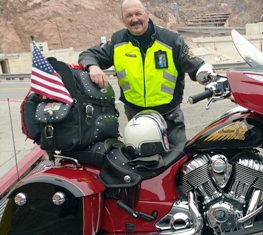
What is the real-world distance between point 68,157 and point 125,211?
58cm

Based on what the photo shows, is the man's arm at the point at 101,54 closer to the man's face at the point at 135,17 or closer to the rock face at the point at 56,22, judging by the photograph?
the man's face at the point at 135,17

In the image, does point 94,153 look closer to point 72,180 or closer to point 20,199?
point 72,180

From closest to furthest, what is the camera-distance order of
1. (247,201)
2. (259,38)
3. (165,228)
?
(247,201), (165,228), (259,38)

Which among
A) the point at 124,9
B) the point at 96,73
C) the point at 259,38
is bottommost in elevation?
the point at 259,38

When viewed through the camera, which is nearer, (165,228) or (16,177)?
(165,228)

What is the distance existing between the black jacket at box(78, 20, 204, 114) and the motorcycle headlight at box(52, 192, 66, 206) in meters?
1.02

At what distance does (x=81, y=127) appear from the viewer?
2873 millimetres

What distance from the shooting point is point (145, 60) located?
3.32m

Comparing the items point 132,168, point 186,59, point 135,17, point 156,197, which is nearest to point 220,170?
point 156,197

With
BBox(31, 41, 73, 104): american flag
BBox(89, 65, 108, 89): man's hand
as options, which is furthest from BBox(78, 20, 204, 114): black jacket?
BBox(31, 41, 73, 104): american flag

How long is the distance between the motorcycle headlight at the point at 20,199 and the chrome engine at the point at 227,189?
117 cm

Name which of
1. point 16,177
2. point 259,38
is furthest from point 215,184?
point 259,38

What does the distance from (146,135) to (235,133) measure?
1.81 ft

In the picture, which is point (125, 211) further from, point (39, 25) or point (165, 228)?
point (39, 25)
